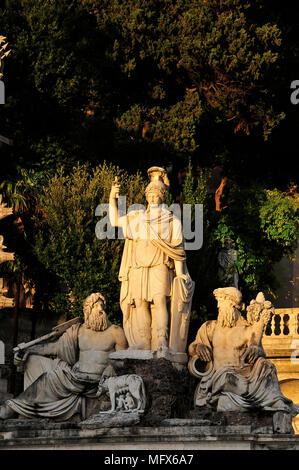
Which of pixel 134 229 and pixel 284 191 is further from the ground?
pixel 284 191

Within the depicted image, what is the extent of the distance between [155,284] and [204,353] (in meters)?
1.16

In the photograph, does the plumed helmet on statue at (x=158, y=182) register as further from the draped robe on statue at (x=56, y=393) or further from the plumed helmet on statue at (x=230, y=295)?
the draped robe on statue at (x=56, y=393)

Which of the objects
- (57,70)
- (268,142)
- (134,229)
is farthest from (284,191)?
(134,229)

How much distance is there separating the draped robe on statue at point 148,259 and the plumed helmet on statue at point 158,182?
0.31m

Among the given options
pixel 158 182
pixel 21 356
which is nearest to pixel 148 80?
pixel 158 182

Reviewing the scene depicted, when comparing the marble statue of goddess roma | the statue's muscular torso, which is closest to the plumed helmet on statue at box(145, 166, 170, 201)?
the marble statue of goddess roma

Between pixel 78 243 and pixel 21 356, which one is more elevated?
pixel 78 243

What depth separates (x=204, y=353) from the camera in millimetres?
15180

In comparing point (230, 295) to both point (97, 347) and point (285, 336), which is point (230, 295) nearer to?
point (97, 347)

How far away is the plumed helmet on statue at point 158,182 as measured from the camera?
51.6ft

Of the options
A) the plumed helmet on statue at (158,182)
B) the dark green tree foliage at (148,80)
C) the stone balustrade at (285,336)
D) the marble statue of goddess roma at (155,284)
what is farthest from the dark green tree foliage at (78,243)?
the marble statue of goddess roma at (155,284)

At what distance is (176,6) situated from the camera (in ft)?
83.5

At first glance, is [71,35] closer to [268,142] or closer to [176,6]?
[176,6]
